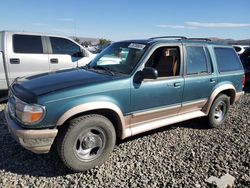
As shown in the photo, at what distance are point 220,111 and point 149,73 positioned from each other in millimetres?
2579

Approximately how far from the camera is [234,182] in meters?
3.44

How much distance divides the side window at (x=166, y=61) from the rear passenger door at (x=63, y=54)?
148 inches

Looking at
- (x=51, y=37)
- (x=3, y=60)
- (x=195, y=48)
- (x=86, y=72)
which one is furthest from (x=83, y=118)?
(x=51, y=37)

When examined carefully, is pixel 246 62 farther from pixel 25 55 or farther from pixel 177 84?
pixel 25 55

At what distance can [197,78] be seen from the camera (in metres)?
4.56

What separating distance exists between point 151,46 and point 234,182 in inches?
90.6

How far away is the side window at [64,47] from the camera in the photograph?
7188 mm

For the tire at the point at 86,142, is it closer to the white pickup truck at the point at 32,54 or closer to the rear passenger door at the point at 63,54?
the white pickup truck at the point at 32,54

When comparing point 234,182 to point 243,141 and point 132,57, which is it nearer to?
point 243,141

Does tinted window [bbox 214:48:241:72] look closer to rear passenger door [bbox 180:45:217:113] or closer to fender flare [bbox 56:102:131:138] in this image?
rear passenger door [bbox 180:45:217:113]

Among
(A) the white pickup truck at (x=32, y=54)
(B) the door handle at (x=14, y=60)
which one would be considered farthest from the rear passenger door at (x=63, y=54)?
(B) the door handle at (x=14, y=60)

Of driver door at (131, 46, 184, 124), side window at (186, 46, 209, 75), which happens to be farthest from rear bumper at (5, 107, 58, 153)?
side window at (186, 46, 209, 75)

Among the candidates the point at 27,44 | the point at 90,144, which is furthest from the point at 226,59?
the point at 27,44

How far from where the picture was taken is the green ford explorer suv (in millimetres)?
3135
